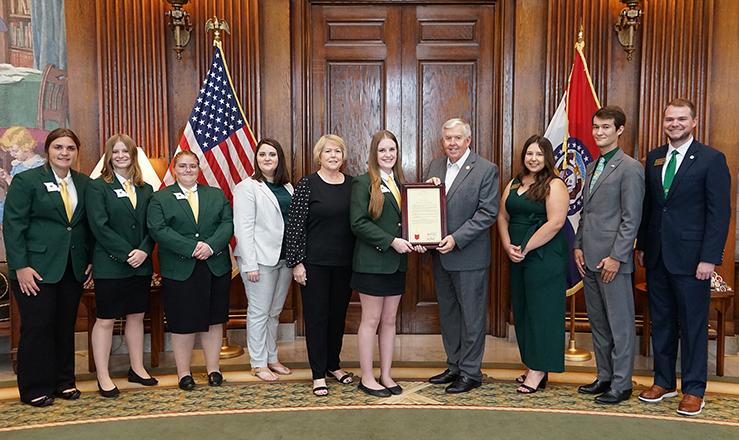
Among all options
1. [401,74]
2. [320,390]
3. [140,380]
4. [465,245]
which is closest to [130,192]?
[140,380]

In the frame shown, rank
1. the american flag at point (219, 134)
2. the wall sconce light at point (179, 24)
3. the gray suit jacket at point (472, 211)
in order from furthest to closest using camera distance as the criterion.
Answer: the wall sconce light at point (179, 24) < the american flag at point (219, 134) < the gray suit jacket at point (472, 211)

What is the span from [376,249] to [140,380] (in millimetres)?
1810

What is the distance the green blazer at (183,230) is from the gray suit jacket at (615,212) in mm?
2244

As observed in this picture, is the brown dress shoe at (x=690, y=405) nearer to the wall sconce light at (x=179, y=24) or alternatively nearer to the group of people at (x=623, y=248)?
the group of people at (x=623, y=248)

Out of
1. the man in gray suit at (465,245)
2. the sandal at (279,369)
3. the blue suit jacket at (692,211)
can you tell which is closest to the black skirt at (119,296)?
the sandal at (279,369)

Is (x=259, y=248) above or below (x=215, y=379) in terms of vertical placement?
above


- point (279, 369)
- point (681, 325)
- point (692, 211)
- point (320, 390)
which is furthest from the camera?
point (279, 369)

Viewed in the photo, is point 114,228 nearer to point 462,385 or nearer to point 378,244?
point 378,244

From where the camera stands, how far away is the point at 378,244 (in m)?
3.63

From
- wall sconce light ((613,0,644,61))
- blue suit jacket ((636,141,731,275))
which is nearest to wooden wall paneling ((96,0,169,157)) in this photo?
wall sconce light ((613,0,644,61))

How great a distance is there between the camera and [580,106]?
15.6ft

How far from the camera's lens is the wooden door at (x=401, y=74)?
5301 mm

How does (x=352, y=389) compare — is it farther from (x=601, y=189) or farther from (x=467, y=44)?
(x=467, y=44)

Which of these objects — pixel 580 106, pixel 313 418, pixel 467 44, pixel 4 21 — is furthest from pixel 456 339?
pixel 4 21
